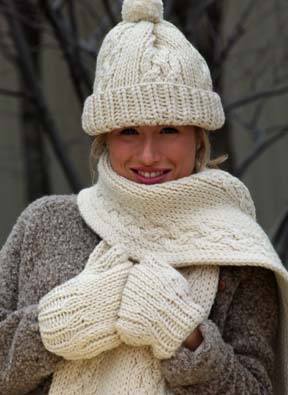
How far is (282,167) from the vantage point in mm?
7754

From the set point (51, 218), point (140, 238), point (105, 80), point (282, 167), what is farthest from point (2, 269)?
point (282, 167)

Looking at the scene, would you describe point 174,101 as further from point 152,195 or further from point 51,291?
point 51,291

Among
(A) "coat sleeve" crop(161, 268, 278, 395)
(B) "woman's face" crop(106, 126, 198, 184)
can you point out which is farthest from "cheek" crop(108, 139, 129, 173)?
(A) "coat sleeve" crop(161, 268, 278, 395)

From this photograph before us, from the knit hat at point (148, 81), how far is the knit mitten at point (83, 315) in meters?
0.41

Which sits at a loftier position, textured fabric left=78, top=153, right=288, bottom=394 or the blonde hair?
the blonde hair

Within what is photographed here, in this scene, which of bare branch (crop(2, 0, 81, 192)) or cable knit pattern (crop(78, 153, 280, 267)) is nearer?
cable knit pattern (crop(78, 153, 280, 267))

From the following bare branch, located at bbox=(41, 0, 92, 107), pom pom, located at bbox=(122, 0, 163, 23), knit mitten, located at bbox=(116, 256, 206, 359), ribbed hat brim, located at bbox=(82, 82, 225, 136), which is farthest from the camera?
bare branch, located at bbox=(41, 0, 92, 107)

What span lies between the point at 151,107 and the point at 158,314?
539mm

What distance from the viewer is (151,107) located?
2699 millimetres

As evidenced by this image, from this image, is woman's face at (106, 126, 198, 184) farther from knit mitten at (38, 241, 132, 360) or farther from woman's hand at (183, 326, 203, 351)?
woman's hand at (183, 326, 203, 351)

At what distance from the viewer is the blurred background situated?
4727 mm

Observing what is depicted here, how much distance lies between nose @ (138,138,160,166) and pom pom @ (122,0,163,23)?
365 mm

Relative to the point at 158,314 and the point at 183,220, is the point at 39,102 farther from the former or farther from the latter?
the point at 158,314

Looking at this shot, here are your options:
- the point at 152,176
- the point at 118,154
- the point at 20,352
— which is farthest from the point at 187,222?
the point at 20,352
